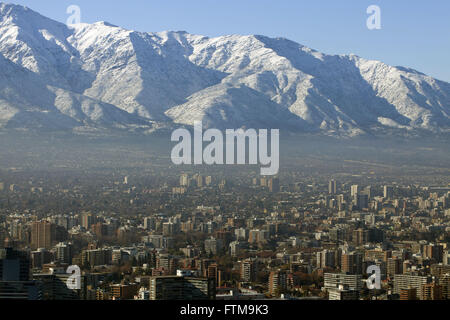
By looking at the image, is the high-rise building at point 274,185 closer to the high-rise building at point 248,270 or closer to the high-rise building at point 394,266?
the high-rise building at point 394,266

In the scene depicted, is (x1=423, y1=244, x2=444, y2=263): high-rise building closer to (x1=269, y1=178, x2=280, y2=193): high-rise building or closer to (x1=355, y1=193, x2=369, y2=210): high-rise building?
(x1=355, y1=193, x2=369, y2=210): high-rise building

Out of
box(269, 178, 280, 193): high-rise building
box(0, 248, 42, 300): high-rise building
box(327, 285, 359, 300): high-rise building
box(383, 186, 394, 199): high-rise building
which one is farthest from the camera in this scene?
box(269, 178, 280, 193): high-rise building

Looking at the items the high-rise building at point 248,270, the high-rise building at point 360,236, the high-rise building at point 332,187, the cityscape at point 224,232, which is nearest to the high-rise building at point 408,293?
the cityscape at point 224,232

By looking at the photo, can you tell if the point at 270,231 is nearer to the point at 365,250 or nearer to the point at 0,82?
the point at 365,250

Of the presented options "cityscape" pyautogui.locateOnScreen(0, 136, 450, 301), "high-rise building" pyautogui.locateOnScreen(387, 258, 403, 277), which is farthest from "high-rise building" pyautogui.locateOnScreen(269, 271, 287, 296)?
"high-rise building" pyautogui.locateOnScreen(387, 258, 403, 277)

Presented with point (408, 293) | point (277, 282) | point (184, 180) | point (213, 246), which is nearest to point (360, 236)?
point (213, 246)

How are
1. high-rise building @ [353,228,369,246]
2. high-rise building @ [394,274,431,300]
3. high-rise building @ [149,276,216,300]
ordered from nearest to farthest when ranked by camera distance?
high-rise building @ [149,276,216,300] → high-rise building @ [394,274,431,300] → high-rise building @ [353,228,369,246]

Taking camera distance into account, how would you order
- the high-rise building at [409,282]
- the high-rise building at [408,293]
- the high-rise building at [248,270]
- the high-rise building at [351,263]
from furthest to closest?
the high-rise building at [351,263], the high-rise building at [248,270], the high-rise building at [409,282], the high-rise building at [408,293]
